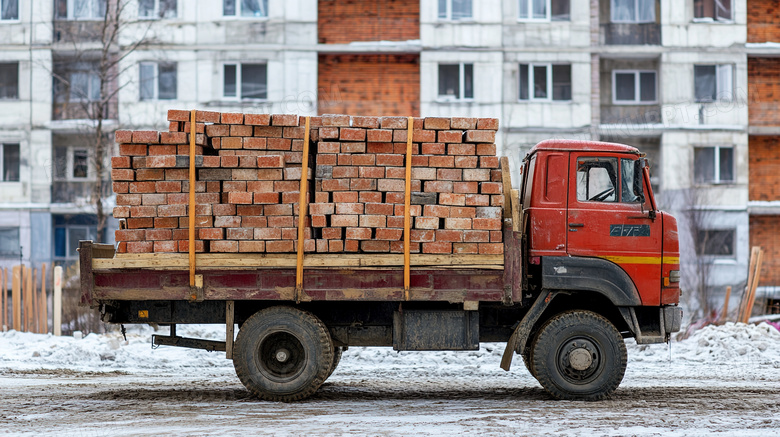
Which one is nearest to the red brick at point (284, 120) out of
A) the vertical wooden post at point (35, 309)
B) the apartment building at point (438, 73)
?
the vertical wooden post at point (35, 309)

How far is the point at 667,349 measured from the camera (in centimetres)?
1370

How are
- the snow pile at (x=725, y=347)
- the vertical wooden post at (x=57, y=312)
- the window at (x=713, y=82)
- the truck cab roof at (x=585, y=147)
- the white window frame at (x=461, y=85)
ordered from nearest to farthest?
the truck cab roof at (x=585, y=147) < the snow pile at (x=725, y=347) < the vertical wooden post at (x=57, y=312) < the white window frame at (x=461, y=85) < the window at (x=713, y=82)

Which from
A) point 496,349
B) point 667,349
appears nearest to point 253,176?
point 496,349

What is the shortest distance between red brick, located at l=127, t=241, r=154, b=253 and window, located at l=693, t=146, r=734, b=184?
21.4 m

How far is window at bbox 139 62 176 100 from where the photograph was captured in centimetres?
2580

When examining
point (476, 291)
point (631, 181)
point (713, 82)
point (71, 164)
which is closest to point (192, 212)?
point (476, 291)

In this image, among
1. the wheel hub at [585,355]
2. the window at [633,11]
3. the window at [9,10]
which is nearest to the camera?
the wheel hub at [585,355]

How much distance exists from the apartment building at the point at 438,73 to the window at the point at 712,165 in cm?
5

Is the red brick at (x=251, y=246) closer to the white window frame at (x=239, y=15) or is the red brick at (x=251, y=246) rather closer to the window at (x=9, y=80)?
the white window frame at (x=239, y=15)

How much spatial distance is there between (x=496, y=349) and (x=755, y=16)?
1899 cm

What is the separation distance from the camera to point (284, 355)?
8.86m

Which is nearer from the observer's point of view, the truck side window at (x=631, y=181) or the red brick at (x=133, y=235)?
the red brick at (x=133, y=235)

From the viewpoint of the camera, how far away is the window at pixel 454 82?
25.5 meters

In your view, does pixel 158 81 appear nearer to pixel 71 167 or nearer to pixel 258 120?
pixel 71 167
